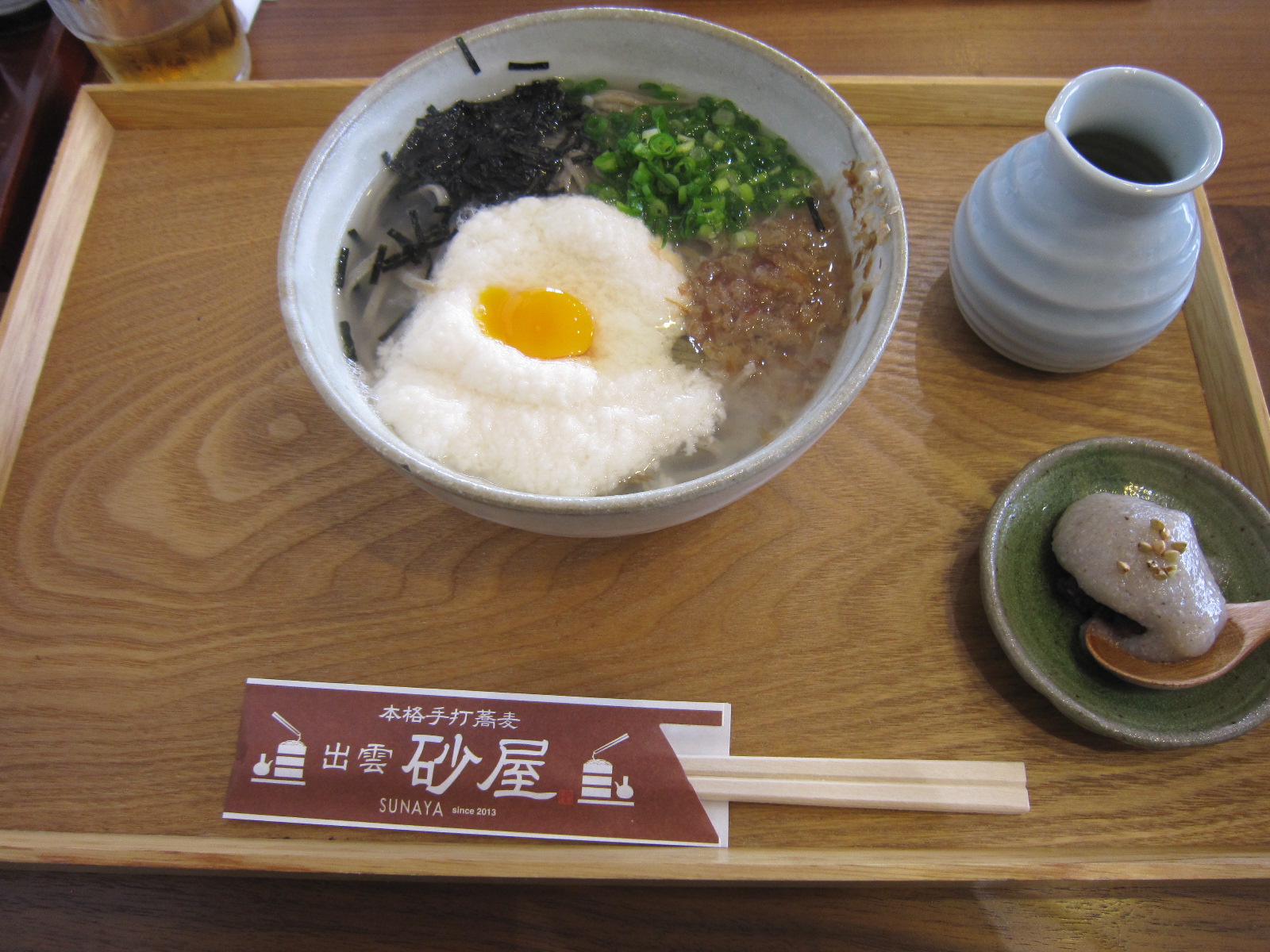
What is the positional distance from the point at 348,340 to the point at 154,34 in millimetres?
1147

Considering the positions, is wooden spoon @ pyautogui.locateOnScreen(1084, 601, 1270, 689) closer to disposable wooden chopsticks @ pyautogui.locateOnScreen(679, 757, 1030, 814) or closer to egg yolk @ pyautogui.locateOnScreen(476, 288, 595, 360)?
disposable wooden chopsticks @ pyautogui.locateOnScreen(679, 757, 1030, 814)

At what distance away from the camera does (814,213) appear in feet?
5.24

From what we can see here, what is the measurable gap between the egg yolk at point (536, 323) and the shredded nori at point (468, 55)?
45 centimetres

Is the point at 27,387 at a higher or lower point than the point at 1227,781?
higher

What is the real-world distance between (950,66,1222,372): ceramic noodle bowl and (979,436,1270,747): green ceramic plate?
232 millimetres

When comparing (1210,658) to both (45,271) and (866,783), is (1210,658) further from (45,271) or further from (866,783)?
(45,271)

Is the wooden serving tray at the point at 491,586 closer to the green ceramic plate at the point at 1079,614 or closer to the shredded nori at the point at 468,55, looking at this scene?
the green ceramic plate at the point at 1079,614

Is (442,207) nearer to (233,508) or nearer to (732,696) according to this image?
(233,508)

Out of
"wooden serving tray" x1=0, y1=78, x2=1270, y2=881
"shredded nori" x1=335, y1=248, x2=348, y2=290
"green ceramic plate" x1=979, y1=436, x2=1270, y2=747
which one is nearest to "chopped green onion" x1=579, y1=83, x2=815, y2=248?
"wooden serving tray" x1=0, y1=78, x2=1270, y2=881

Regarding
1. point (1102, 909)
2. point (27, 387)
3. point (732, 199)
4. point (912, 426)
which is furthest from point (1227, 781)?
point (27, 387)

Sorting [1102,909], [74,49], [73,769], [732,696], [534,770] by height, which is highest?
[74,49]

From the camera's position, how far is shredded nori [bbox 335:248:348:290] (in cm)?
154

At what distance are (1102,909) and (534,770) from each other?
1.08 metres

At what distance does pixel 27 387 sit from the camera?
1688 millimetres
